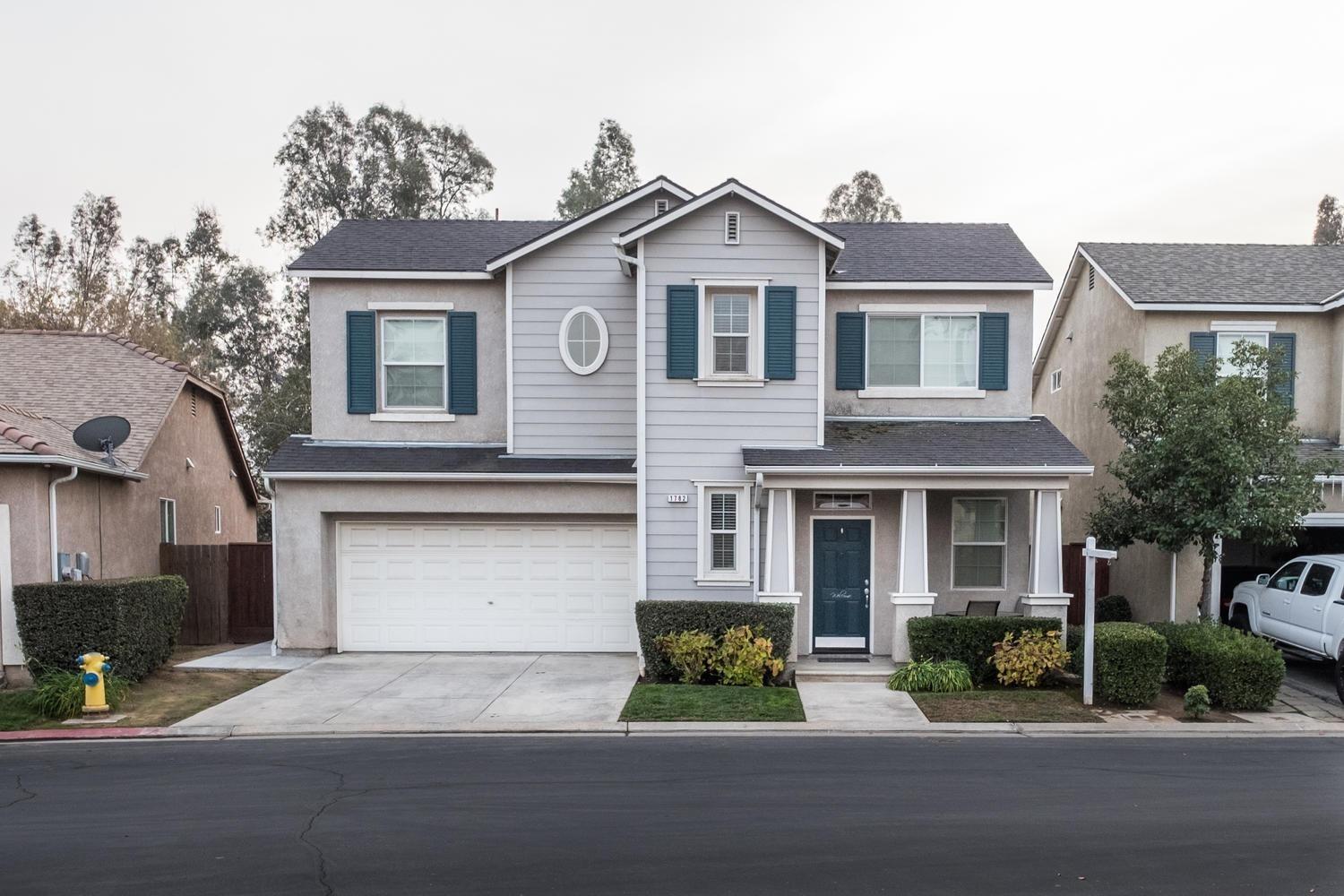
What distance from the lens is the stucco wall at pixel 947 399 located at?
15516 millimetres

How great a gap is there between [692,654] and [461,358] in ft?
22.1

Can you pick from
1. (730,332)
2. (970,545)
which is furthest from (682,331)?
(970,545)

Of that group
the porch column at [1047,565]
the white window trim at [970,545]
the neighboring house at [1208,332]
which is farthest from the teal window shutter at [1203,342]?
the porch column at [1047,565]

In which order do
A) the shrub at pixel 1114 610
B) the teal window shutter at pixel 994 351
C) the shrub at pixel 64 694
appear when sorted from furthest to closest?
the shrub at pixel 1114 610 → the teal window shutter at pixel 994 351 → the shrub at pixel 64 694

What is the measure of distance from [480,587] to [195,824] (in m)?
7.95

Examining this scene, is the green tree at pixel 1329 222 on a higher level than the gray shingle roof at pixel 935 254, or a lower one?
higher

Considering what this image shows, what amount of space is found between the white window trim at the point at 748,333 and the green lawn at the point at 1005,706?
212 inches

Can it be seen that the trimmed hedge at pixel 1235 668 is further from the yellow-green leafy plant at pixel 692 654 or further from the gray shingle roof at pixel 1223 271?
the gray shingle roof at pixel 1223 271

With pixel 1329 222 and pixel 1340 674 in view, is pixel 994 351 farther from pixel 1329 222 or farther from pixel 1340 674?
pixel 1329 222

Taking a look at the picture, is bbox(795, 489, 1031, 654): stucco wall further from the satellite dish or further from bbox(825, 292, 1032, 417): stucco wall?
the satellite dish

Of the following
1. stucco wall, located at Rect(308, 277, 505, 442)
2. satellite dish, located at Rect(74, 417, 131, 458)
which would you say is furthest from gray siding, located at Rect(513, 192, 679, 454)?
satellite dish, located at Rect(74, 417, 131, 458)

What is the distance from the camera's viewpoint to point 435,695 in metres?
12.4

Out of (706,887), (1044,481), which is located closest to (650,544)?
(1044,481)

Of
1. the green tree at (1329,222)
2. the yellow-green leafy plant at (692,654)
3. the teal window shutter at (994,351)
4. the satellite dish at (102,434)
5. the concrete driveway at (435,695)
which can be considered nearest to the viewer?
the concrete driveway at (435,695)
